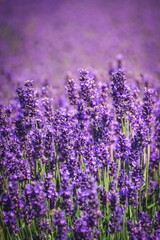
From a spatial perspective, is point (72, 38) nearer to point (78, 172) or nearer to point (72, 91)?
A: point (72, 91)

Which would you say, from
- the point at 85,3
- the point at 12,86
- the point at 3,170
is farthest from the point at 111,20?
the point at 3,170

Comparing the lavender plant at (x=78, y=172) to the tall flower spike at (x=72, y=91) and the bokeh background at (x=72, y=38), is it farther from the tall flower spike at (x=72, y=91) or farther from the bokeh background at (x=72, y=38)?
the bokeh background at (x=72, y=38)

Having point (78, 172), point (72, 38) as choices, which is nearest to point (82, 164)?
point (78, 172)

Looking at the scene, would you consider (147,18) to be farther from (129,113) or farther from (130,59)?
(129,113)

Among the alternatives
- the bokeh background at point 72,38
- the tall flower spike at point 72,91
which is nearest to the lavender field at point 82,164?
the tall flower spike at point 72,91

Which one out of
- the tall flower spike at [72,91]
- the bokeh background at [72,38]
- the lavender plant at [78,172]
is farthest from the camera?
the bokeh background at [72,38]

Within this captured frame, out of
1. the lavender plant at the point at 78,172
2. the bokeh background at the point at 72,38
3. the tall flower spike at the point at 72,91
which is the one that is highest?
the bokeh background at the point at 72,38
